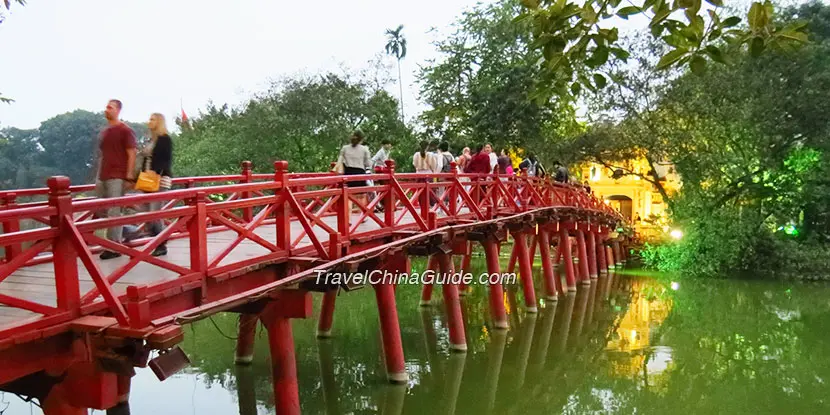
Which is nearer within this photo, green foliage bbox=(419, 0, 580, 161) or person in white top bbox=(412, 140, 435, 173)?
person in white top bbox=(412, 140, 435, 173)

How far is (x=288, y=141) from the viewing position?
90.4 ft

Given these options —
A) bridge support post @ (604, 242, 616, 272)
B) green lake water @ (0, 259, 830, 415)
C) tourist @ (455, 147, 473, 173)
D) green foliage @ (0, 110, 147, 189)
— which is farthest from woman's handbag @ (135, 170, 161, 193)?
green foliage @ (0, 110, 147, 189)

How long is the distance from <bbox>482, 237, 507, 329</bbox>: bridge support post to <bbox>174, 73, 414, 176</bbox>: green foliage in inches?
598

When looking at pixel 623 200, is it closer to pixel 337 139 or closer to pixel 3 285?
pixel 337 139

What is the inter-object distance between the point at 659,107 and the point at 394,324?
20118 mm

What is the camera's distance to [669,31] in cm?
300

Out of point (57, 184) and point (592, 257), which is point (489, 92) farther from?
point (57, 184)

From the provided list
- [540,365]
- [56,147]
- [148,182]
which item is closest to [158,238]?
[148,182]

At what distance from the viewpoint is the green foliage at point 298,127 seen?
26781 mm

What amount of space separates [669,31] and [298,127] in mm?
24853

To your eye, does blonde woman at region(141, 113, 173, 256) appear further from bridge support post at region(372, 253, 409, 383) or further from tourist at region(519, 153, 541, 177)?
tourist at region(519, 153, 541, 177)

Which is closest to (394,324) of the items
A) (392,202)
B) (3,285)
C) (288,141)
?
(392,202)

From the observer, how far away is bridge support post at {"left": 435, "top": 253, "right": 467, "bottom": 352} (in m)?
11.4

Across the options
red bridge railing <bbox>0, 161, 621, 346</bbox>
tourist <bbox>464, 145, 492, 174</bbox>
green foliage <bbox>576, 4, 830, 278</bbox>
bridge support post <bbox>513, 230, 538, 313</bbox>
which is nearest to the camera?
red bridge railing <bbox>0, 161, 621, 346</bbox>
